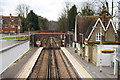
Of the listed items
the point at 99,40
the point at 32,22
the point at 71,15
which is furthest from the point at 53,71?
the point at 32,22

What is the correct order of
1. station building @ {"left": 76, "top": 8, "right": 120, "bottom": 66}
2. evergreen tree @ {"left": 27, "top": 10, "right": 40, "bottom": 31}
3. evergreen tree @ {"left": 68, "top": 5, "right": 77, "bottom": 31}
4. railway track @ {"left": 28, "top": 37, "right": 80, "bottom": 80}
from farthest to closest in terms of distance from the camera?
evergreen tree @ {"left": 27, "top": 10, "right": 40, "bottom": 31}
evergreen tree @ {"left": 68, "top": 5, "right": 77, "bottom": 31}
station building @ {"left": 76, "top": 8, "right": 120, "bottom": 66}
railway track @ {"left": 28, "top": 37, "right": 80, "bottom": 80}

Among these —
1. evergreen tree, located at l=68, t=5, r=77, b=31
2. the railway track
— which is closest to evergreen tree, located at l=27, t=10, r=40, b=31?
evergreen tree, located at l=68, t=5, r=77, b=31

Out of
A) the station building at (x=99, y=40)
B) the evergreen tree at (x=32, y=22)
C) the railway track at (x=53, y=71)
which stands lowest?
the railway track at (x=53, y=71)

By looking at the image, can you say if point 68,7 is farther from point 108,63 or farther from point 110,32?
point 108,63

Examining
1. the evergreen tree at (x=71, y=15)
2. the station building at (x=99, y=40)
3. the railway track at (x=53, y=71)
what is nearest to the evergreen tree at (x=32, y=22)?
the evergreen tree at (x=71, y=15)

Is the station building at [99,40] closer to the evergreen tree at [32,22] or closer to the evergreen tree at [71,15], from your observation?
the evergreen tree at [71,15]

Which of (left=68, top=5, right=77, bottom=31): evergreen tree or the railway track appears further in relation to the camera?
(left=68, top=5, right=77, bottom=31): evergreen tree

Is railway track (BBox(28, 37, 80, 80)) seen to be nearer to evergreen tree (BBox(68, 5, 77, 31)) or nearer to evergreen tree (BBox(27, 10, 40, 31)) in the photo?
evergreen tree (BBox(68, 5, 77, 31))

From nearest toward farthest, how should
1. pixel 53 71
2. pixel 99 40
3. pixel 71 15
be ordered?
pixel 53 71 → pixel 99 40 → pixel 71 15

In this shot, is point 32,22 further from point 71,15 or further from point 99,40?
point 99,40

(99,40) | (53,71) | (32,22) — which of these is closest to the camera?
(53,71)

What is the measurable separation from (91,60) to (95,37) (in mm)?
4455

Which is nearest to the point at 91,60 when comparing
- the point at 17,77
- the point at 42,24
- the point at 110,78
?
the point at 110,78

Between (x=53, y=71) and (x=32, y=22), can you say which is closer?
(x=53, y=71)
